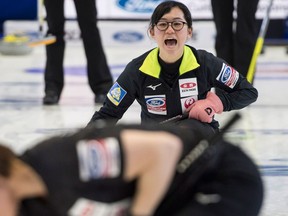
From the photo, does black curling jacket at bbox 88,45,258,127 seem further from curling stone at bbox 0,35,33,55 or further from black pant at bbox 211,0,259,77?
curling stone at bbox 0,35,33,55

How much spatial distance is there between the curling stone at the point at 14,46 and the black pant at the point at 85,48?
71.3 inches

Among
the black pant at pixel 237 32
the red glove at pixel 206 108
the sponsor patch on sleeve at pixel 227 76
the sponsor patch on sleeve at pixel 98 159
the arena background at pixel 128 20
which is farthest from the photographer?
the arena background at pixel 128 20

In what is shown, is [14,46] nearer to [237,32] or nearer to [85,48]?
[85,48]

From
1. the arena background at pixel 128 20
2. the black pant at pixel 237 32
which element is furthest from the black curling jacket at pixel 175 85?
the arena background at pixel 128 20

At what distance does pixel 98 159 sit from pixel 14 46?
196 inches

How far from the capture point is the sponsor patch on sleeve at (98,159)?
4.88 ft

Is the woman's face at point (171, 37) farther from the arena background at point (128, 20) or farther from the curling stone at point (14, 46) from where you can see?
the arena background at point (128, 20)

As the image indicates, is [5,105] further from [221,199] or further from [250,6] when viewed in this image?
[221,199]

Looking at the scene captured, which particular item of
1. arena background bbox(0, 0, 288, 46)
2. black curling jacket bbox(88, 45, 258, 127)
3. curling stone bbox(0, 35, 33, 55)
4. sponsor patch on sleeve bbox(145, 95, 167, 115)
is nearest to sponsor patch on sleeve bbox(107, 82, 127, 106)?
black curling jacket bbox(88, 45, 258, 127)

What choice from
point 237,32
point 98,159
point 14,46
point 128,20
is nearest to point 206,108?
point 98,159

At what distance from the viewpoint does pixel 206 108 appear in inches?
110

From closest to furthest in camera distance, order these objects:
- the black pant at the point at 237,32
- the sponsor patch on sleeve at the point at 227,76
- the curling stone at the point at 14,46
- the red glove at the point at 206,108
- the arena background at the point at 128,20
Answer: the red glove at the point at 206,108 < the sponsor patch on sleeve at the point at 227,76 < the black pant at the point at 237,32 < the curling stone at the point at 14,46 < the arena background at the point at 128,20

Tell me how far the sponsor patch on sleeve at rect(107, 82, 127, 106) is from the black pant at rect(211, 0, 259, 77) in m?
1.66

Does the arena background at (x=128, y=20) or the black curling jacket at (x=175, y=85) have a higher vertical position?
the black curling jacket at (x=175, y=85)
